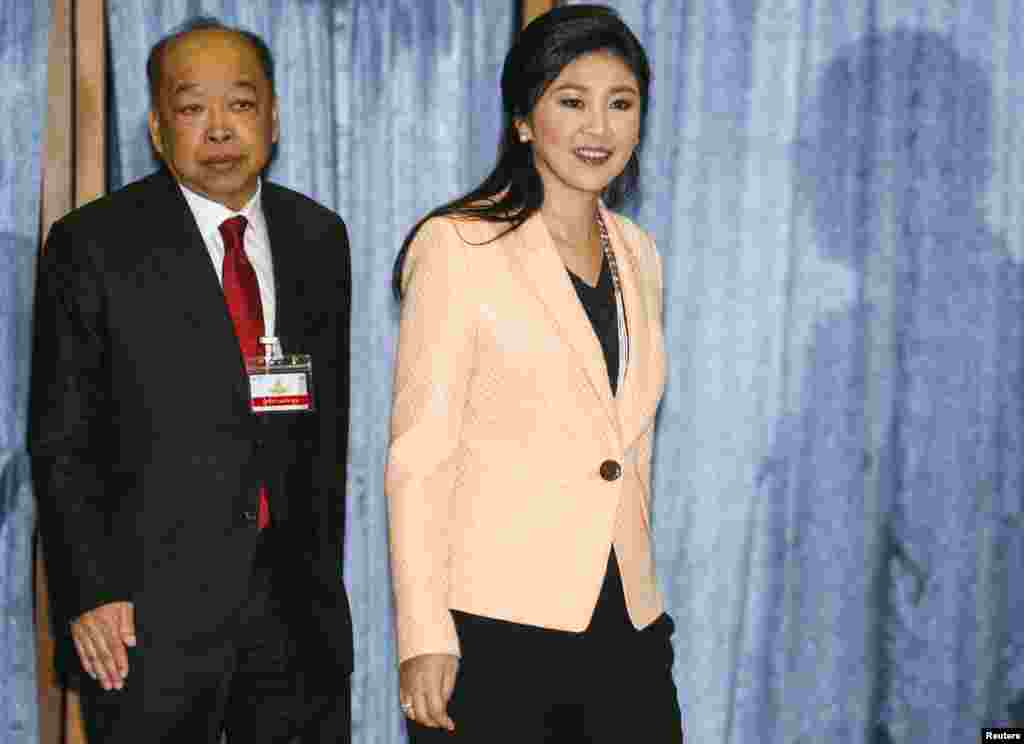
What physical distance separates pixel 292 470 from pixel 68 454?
1.14 feet

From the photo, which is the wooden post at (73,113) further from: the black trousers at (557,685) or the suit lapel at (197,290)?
the black trousers at (557,685)

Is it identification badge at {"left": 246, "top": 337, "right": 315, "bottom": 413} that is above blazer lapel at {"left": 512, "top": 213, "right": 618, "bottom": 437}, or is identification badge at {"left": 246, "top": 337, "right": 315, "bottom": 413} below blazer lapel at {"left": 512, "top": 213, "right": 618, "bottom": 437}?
below

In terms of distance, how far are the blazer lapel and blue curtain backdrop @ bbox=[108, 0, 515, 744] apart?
117cm

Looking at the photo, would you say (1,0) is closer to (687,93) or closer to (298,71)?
(298,71)

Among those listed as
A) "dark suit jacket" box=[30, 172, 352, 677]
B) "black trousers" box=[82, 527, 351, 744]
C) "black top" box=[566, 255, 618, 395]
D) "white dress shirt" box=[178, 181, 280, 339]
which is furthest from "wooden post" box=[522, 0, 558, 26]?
"black trousers" box=[82, 527, 351, 744]

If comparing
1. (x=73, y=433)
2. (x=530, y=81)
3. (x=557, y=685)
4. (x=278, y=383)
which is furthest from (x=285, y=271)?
(x=557, y=685)

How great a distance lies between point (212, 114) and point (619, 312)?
0.77 m

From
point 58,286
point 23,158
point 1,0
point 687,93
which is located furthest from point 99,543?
point 687,93

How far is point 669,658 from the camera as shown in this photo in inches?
63.2

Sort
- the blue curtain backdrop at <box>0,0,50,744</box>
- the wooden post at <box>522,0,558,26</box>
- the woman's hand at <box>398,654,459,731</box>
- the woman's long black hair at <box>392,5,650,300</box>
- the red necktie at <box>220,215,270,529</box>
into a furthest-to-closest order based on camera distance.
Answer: the wooden post at <box>522,0,558,26</box> → the blue curtain backdrop at <box>0,0,50,744</box> → the red necktie at <box>220,215,270,529</box> → the woman's long black hair at <box>392,5,650,300</box> → the woman's hand at <box>398,654,459,731</box>

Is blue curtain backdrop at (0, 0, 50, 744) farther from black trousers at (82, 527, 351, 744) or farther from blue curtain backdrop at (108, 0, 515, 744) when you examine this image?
black trousers at (82, 527, 351, 744)

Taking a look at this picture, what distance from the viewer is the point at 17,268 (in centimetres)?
250

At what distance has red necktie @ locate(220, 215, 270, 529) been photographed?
1875 millimetres

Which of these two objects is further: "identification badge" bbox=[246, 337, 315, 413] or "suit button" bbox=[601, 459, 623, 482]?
"identification badge" bbox=[246, 337, 315, 413]
